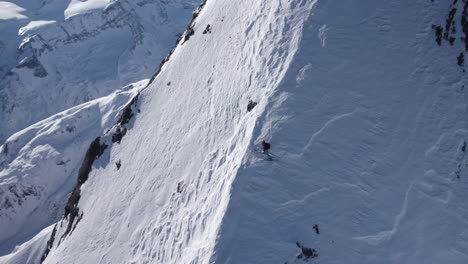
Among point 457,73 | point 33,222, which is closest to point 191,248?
point 457,73

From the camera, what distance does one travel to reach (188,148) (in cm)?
1977

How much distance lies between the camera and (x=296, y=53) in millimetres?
17484

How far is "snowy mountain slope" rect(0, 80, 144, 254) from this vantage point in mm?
142125

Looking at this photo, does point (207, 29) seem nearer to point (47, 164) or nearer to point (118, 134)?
point (118, 134)

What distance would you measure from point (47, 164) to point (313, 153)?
520 feet

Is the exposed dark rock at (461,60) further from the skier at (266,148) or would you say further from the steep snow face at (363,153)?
the skier at (266,148)

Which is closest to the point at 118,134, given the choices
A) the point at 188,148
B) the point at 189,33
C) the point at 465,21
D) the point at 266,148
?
the point at 189,33

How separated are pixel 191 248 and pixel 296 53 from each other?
35.1 feet

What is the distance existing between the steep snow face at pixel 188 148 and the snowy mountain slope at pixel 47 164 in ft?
385

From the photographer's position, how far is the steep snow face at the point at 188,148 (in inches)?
606

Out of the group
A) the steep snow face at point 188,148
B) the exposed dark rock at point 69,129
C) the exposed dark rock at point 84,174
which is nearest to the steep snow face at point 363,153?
the steep snow face at point 188,148

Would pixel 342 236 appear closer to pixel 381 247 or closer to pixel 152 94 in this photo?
pixel 381 247

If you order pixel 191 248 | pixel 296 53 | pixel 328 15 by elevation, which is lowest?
pixel 191 248

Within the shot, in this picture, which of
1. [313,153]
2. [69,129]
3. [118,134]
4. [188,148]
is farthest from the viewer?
[69,129]
